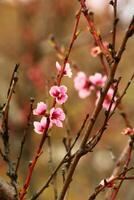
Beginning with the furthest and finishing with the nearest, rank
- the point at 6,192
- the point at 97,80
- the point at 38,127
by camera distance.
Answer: the point at 97,80 → the point at 38,127 → the point at 6,192

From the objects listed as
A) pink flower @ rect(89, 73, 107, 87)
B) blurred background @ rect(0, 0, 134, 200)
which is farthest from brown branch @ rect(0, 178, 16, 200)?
blurred background @ rect(0, 0, 134, 200)

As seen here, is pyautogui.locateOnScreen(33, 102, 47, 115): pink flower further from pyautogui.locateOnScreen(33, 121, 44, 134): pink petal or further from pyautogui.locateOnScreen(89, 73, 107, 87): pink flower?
pyautogui.locateOnScreen(89, 73, 107, 87): pink flower

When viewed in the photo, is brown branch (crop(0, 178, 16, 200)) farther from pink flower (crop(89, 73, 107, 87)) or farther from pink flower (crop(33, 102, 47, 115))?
pink flower (crop(89, 73, 107, 87))

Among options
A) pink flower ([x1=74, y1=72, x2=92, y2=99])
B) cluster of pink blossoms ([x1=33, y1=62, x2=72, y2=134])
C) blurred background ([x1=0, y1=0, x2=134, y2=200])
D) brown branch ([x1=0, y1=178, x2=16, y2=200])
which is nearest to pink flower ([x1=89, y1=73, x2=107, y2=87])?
pink flower ([x1=74, y1=72, x2=92, y2=99])

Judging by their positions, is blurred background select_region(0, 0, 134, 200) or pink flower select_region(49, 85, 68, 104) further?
blurred background select_region(0, 0, 134, 200)

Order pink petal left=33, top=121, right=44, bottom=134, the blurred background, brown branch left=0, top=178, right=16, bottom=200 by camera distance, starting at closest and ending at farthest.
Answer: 1. brown branch left=0, top=178, right=16, bottom=200
2. pink petal left=33, top=121, right=44, bottom=134
3. the blurred background

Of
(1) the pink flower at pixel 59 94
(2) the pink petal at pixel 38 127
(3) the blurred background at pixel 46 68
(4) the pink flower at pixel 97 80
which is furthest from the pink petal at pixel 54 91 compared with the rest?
(3) the blurred background at pixel 46 68

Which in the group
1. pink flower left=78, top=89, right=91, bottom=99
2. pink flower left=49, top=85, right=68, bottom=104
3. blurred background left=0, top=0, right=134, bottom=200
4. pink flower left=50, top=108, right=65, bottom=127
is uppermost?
blurred background left=0, top=0, right=134, bottom=200

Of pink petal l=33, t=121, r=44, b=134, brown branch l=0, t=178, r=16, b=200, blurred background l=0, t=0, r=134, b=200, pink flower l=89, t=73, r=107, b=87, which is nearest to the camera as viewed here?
brown branch l=0, t=178, r=16, b=200

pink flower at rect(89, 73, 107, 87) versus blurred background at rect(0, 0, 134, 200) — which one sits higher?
blurred background at rect(0, 0, 134, 200)

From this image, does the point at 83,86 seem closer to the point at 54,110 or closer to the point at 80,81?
the point at 80,81

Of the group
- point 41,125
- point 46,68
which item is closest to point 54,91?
point 41,125
